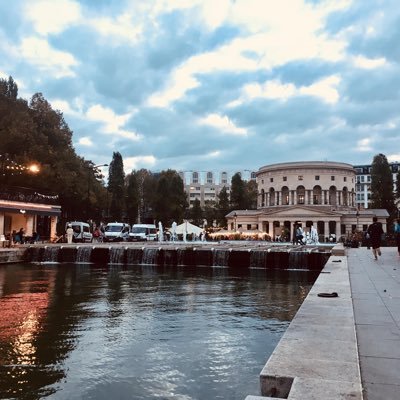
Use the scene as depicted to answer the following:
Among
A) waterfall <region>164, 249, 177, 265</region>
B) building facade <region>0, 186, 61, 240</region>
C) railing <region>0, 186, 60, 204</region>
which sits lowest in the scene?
waterfall <region>164, 249, 177, 265</region>

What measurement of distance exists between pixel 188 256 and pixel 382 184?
74.4 meters

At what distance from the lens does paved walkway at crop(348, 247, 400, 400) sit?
4.65 meters

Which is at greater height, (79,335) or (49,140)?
(49,140)

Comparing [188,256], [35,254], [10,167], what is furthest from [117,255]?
[10,167]

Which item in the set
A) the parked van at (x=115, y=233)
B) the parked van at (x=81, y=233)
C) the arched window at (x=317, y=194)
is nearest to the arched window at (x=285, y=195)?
the arched window at (x=317, y=194)

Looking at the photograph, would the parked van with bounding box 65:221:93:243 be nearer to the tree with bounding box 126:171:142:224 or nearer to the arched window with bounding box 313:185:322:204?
the tree with bounding box 126:171:142:224

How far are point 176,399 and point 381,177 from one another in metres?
94.9

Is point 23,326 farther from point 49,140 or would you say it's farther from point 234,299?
point 49,140

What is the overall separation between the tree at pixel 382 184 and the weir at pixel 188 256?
68.4 meters

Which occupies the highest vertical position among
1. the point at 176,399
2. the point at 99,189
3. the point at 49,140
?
the point at 49,140

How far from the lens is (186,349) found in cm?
905

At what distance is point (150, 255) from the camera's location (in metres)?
31.6

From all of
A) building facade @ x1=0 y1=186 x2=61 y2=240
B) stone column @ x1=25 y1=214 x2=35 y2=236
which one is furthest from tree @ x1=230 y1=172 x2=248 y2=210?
stone column @ x1=25 y1=214 x2=35 y2=236

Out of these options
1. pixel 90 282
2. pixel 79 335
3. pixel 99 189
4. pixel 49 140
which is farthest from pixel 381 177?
pixel 79 335
